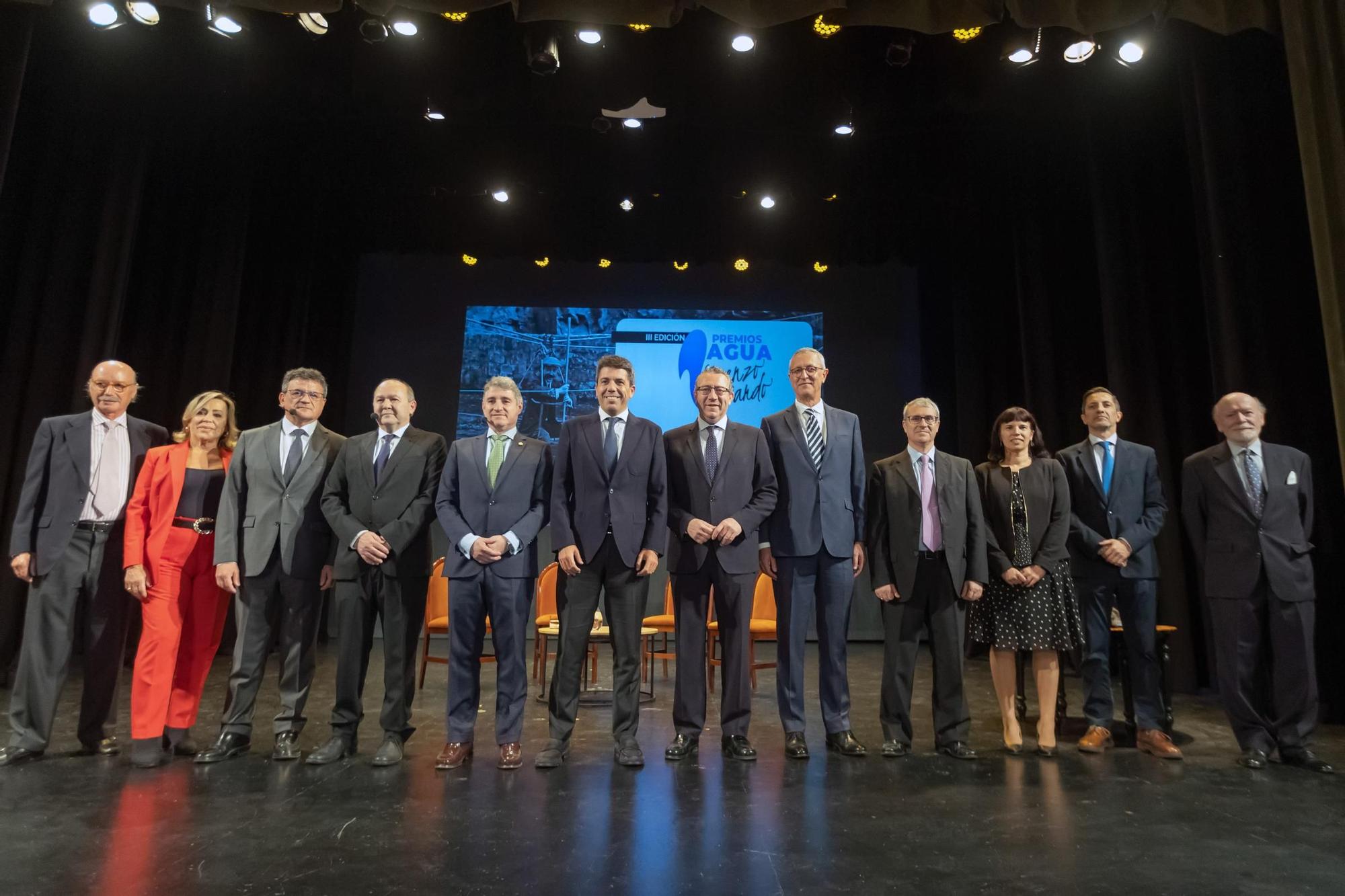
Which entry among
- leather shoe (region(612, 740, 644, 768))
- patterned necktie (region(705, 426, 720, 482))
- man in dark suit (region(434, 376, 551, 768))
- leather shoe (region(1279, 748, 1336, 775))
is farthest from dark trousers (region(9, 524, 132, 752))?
leather shoe (region(1279, 748, 1336, 775))

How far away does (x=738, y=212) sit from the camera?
735cm

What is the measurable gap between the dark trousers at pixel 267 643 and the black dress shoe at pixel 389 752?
403mm

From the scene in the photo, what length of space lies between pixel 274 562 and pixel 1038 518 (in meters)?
3.48

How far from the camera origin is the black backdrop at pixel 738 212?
14.0 ft

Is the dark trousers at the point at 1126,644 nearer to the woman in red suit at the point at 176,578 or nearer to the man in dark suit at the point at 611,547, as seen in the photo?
the man in dark suit at the point at 611,547

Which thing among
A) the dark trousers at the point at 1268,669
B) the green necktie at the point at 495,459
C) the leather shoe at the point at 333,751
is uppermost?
the green necktie at the point at 495,459

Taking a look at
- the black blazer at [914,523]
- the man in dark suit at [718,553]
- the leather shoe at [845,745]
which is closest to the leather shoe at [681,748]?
the man in dark suit at [718,553]

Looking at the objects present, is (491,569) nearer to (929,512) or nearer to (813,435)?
(813,435)

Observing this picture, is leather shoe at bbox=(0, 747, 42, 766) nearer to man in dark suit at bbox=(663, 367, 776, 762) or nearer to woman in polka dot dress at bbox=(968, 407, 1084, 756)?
man in dark suit at bbox=(663, 367, 776, 762)

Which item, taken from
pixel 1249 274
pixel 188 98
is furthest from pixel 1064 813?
pixel 188 98

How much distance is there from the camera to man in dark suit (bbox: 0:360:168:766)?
10.3ft

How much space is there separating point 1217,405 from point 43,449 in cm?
549

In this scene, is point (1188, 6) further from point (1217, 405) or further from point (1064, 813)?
point (1064, 813)

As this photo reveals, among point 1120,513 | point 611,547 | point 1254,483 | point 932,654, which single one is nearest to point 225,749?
point 611,547
